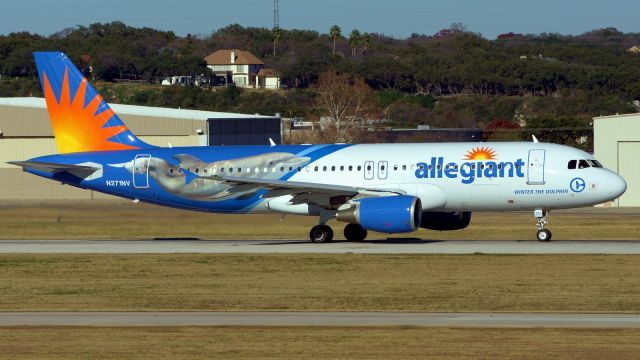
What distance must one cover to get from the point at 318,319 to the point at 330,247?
55.4 feet

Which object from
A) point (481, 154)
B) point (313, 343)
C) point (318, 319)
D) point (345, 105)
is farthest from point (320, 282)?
point (345, 105)

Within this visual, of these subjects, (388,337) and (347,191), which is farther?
(347,191)

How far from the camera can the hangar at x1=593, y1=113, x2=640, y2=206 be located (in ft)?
231

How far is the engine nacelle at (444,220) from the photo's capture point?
41.6 metres

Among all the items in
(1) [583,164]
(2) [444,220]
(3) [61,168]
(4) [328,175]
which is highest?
(1) [583,164]

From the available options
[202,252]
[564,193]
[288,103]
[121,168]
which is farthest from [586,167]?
[288,103]

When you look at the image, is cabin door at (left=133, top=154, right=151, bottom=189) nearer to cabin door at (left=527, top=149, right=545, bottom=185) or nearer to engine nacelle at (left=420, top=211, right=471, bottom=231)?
engine nacelle at (left=420, top=211, right=471, bottom=231)

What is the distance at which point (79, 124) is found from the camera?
44781mm

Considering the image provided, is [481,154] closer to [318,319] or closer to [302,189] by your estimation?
[302,189]

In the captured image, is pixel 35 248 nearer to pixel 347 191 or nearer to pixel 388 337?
pixel 347 191

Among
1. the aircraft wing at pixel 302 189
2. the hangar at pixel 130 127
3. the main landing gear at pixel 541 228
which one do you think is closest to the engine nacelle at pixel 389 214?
the aircraft wing at pixel 302 189

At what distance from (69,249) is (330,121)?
6288 centimetres

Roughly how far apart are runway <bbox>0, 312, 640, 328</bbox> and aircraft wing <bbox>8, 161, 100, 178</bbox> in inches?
755

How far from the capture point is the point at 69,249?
39.8 metres
